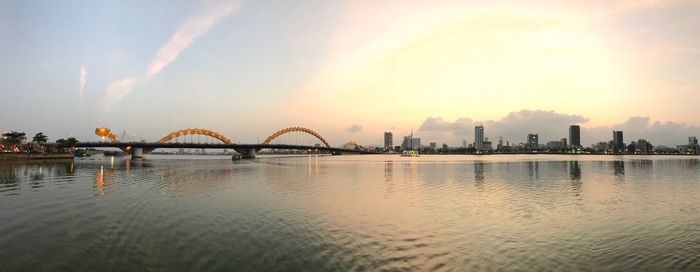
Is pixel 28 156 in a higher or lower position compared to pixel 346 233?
higher

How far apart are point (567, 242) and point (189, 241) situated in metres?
14.3

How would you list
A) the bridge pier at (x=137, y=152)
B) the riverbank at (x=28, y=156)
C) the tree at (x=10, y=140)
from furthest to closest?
the bridge pier at (x=137, y=152), the tree at (x=10, y=140), the riverbank at (x=28, y=156)

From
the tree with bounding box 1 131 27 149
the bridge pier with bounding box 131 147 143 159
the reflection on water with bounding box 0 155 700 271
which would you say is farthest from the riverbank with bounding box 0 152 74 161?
the reflection on water with bounding box 0 155 700 271

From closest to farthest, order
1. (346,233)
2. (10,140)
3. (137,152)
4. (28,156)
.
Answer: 1. (346,233)
2. (28,156)
3. (10,140)
4. (137,152)

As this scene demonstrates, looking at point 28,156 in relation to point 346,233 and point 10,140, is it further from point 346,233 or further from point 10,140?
point 346,233

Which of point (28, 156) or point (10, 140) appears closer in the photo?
point (28, 156)

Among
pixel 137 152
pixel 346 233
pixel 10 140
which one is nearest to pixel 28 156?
pixel 10 140

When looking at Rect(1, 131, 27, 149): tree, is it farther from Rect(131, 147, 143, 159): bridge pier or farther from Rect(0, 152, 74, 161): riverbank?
Rect(131, 147, 143, 159): bridge pier

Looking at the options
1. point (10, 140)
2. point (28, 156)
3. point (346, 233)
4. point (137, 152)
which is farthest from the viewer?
point (137, 152)

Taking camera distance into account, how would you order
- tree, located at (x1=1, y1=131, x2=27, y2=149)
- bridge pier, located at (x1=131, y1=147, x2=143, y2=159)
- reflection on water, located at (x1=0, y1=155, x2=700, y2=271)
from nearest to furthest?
1. reflection on water, located at (x1=0, y1=155, x2=700, y2=271)
2. tree, located at (x1=1, y1=131, x2=27, y2=149)
3. bridge pier, located at (x1=131, y1=147, x2=143, y2=159)

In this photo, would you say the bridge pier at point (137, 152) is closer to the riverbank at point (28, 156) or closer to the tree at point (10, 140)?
the riverbank at point (28, 156)

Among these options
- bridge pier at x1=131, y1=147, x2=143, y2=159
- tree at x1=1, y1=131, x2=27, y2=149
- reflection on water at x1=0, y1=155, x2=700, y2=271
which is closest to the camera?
reflection on water at x1=0, y1=155, x2=700, y2=271

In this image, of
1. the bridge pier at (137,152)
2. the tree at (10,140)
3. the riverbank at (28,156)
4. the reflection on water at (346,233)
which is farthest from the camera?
the bridge pier at (137,152)

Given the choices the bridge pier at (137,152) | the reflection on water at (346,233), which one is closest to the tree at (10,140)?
the bridge pier at (137,152)
